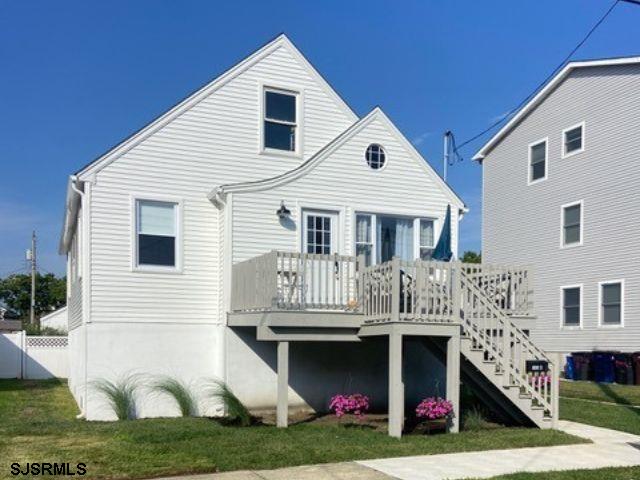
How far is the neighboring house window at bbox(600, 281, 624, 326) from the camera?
2030 centimetres

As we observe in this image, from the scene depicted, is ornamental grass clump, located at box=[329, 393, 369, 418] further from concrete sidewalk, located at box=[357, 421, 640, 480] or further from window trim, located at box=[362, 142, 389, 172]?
window trim, located at box=[362, 142, 389, 172]

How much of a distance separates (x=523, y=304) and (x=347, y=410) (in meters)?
3.72

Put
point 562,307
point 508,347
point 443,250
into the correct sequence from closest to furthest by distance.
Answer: point 508,347
point 443,250
point 562,307

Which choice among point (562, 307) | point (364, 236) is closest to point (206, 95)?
point (364, 236)

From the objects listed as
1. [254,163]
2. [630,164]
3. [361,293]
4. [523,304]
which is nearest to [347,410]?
[361,293]

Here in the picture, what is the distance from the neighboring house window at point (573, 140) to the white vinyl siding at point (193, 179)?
432 inches

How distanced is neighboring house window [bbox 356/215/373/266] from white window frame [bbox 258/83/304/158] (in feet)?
6.35

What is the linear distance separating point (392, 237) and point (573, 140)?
1126cm

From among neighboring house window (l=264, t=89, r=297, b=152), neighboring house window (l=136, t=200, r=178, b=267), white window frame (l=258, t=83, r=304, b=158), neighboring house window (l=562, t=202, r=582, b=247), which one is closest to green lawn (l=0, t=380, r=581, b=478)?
neighboring house window (l=136, t=200, r=178, b=267)

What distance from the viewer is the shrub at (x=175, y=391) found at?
1273 centimetres

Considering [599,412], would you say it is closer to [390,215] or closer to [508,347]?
[508,347]

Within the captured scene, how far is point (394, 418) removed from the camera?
10.2 metres

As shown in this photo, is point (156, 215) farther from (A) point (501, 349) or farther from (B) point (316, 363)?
(A) point (501, 349)

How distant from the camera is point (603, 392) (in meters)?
16.9
